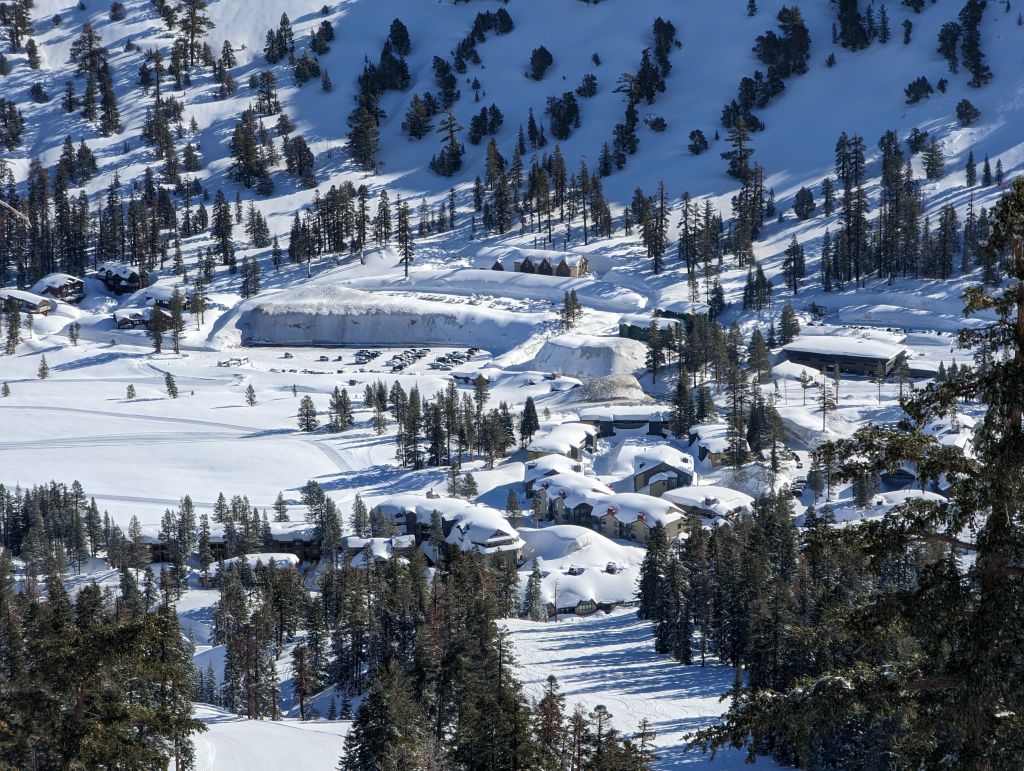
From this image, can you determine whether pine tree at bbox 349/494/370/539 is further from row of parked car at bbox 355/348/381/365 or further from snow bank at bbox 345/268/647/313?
snow bank at bbox 345/268/647/313

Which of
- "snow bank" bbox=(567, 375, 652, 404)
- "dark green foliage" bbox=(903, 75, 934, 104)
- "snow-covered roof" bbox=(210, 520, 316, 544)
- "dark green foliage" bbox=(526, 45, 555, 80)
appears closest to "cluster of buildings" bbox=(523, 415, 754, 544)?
"snow bank" bbox=(567, 375, 652, 404)

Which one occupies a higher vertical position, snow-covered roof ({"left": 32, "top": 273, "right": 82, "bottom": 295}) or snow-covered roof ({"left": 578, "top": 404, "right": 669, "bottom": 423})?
snow-covered roof ({"left": 32, "top": 273, "right": 82, "bottom": 295})

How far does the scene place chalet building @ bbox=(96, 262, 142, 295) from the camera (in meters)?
128

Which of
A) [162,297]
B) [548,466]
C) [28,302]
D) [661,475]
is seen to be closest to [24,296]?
[28,302]

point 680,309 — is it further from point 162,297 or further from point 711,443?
point 162,297

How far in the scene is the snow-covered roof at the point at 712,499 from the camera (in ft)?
226

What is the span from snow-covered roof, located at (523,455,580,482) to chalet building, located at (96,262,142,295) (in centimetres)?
6821

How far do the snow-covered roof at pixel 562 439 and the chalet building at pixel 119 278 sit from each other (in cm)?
6431

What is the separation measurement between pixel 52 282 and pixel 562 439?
7314cm

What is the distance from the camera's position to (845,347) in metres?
95.4

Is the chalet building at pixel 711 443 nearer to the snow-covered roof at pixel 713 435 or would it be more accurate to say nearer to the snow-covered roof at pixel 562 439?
the snow-covered roof at pixel 713 435

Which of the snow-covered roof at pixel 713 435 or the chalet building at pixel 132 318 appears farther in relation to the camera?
the chalet building at pixel 132 318

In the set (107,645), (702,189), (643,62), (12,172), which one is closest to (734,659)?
(107,645)

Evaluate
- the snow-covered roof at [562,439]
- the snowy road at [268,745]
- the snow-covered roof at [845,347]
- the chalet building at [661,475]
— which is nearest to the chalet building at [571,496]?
the chalet building at [661,475]
